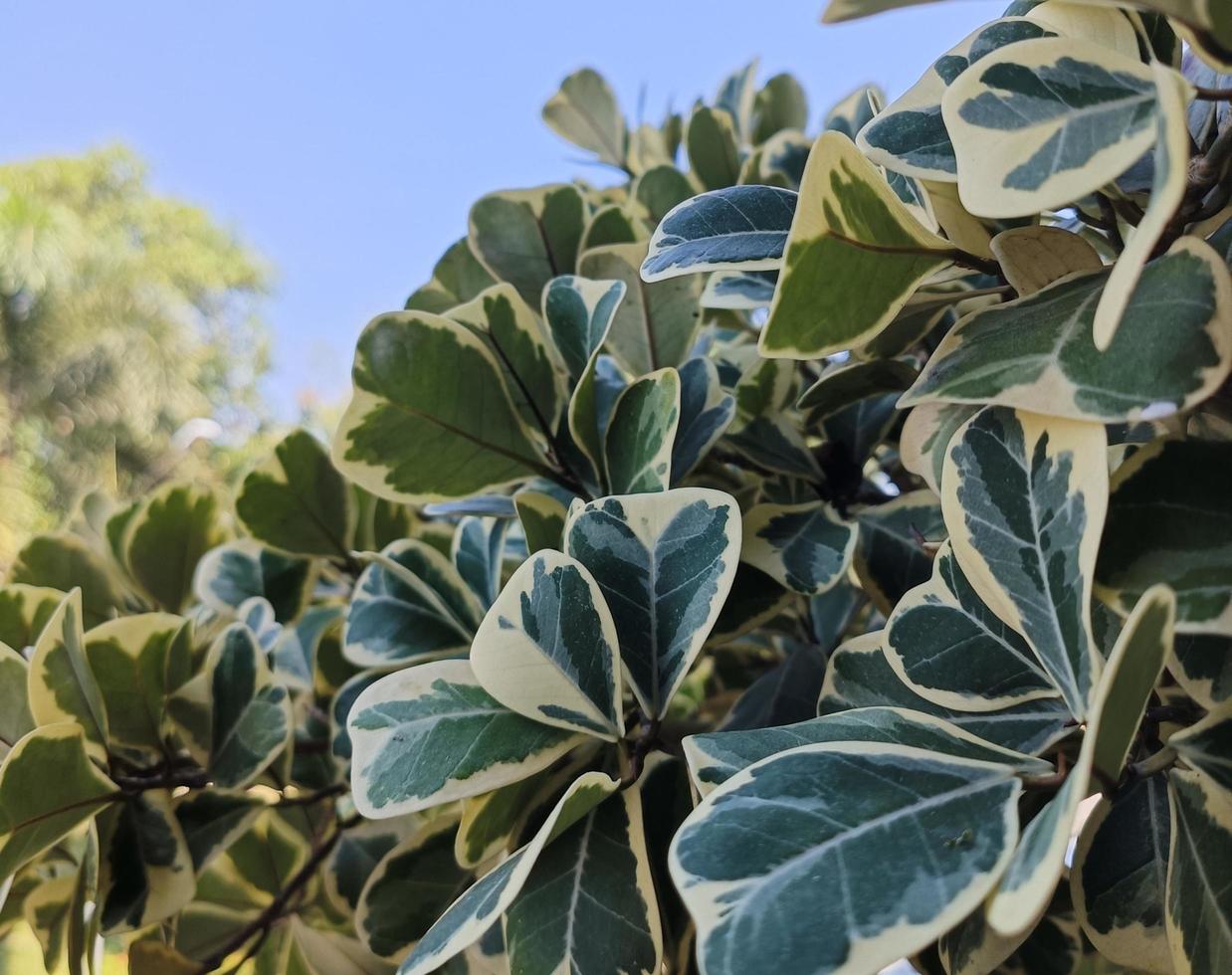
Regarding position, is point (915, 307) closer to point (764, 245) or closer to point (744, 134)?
point (764, 245)

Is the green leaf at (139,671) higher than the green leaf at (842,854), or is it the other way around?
the green leaf at (139,671)

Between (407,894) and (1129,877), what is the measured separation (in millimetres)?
290

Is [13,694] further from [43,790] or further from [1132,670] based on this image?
[1132,670]

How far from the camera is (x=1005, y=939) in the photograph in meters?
0.25

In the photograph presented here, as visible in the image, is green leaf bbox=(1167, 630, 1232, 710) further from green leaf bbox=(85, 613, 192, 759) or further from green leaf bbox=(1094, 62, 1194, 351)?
green leaf bbox=(85, 613, 192, 759)

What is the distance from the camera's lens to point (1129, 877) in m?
0.25

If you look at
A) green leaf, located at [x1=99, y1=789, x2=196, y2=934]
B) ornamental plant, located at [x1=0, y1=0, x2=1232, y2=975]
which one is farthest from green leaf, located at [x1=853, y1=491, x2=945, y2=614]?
green leaf, located at [x1=99, y1=789, x2=196, y2=934]

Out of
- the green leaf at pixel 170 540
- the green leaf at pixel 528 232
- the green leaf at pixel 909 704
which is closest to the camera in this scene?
the green leaf at pixel 909 704

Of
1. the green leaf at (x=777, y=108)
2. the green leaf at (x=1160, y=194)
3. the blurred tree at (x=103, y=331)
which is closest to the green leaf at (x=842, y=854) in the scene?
the green leaf at (x=1160, y=194)

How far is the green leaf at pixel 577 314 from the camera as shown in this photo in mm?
346

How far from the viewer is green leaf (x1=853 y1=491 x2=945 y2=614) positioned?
36cm

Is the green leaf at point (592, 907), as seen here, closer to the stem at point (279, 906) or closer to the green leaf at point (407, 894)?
the green leaf at point (407, 894)

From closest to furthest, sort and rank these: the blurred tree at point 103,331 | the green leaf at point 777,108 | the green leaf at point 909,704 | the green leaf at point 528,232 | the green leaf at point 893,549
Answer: the green leaf at point 909,704
the green leaf at point 893,549
the green leaf at point 528,232
the green leaf at point 777,108
the blurred tree at point 103,331

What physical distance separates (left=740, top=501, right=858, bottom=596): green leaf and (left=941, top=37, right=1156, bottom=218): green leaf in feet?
0.49
